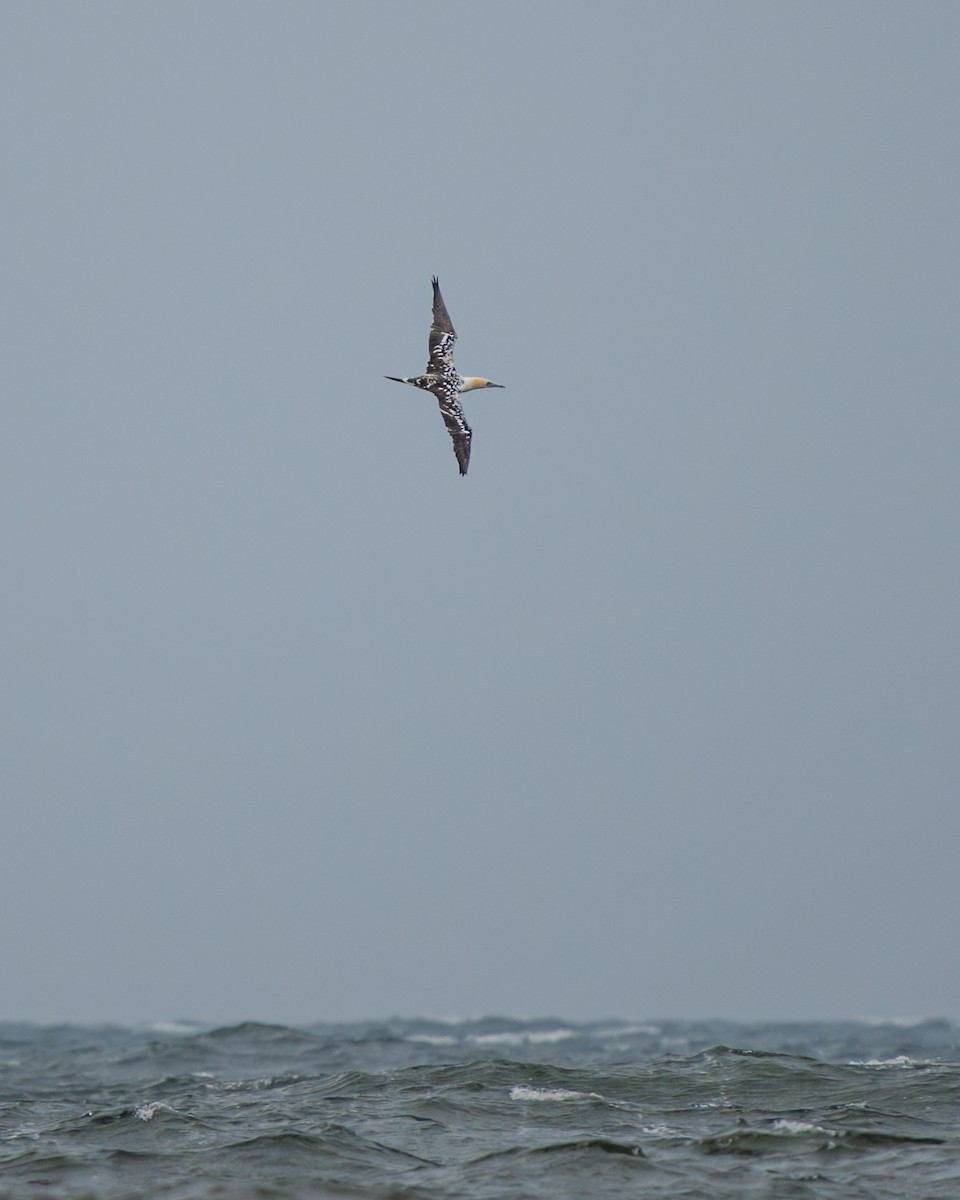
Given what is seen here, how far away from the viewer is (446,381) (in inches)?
1287

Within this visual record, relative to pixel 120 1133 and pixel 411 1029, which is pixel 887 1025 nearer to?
pixel 411 1029

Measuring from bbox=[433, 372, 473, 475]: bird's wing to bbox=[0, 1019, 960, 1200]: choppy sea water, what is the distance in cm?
1203

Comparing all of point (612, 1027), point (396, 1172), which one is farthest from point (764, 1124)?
point (612, 1027)

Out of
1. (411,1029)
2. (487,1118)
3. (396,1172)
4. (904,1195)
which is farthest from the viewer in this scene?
(411,1029)

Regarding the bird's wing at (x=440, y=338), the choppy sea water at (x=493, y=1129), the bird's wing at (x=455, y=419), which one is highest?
the bird's wing at (x=440, y=338)

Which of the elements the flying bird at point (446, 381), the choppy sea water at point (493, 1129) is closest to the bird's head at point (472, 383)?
the flying bird at point (446, 381)

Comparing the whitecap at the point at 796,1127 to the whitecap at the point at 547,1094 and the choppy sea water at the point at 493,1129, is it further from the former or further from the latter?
the whitecap at the point at 547,1094

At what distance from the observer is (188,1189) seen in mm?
16672

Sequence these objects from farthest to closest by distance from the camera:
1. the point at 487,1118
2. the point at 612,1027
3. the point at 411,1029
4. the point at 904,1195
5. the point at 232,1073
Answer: the point at 612,1027, the point at 411,1029, the point at 232,1073, the point at 487,1118, the point at 904,1195

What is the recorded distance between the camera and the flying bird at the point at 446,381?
3170 cm

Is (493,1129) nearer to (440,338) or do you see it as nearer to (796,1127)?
(796,1127)

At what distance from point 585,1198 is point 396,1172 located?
246 cm

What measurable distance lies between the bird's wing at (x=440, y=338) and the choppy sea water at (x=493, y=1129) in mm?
14833

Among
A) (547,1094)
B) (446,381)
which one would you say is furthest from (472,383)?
(547,1094)
